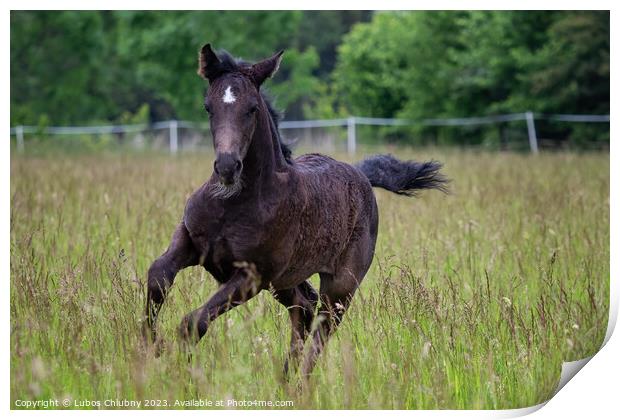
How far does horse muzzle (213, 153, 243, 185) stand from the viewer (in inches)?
155

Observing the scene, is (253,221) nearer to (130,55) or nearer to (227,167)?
(227,167)

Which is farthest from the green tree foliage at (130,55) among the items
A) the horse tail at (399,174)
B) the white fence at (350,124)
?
the horse tail at (399,174)

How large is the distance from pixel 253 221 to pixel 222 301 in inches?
17.6

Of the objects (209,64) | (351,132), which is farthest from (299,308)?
(351,132)

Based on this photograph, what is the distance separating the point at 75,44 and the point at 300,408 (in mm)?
12307

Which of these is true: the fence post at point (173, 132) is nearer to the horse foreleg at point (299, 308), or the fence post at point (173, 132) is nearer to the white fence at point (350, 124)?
the white fence at point (350, 124)

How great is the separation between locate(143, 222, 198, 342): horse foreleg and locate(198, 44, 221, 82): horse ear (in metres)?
0.80

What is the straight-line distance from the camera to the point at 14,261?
19.1 ft

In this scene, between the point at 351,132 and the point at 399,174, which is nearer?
the point at 399,174

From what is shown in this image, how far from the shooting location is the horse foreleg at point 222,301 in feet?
13.7

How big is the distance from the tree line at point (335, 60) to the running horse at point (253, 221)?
3040 millimetres

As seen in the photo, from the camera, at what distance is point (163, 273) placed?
14.2 ft

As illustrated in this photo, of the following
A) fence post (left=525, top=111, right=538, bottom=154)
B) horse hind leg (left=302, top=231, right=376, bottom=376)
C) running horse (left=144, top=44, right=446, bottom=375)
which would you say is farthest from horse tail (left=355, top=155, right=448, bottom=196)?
fence post (left=525, top=111, right=538, bottom=154)

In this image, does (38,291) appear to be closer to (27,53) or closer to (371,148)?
(27,53)
